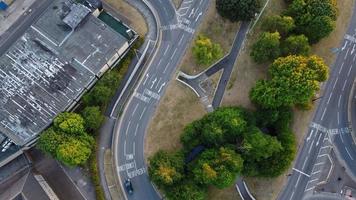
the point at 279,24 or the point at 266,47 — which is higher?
the point at 279,24

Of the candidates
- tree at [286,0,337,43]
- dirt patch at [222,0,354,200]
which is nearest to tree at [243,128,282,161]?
dirt patch at [222,0,354,200]

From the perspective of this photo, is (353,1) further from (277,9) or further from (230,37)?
(230,37)

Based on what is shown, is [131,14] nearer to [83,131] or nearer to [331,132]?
[83,131]

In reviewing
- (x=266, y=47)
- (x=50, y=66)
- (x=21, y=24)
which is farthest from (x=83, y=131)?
(x=266, y=47)

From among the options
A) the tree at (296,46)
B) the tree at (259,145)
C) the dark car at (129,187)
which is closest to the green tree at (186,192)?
the dark car at (129,187)

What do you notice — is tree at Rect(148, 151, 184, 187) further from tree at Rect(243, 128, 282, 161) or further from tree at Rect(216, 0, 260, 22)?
tree at Rect(216, 0, 260, 22)

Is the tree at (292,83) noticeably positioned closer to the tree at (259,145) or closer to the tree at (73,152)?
the tree at (259,145)
